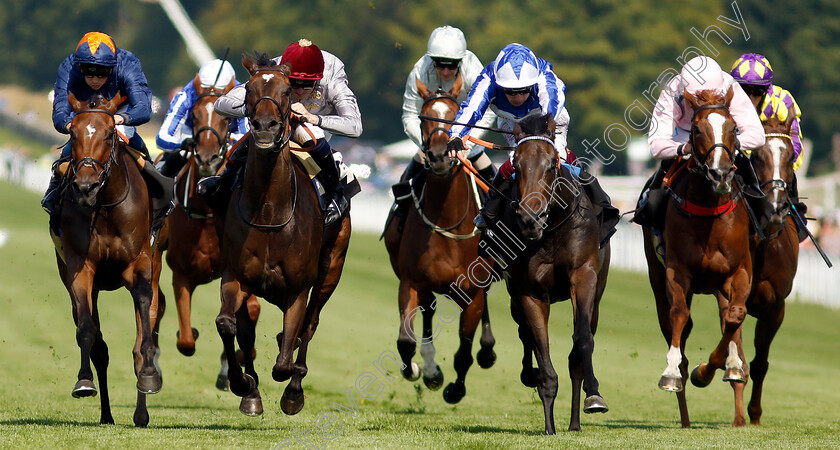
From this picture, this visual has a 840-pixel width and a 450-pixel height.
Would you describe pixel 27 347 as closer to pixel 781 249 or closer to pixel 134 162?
pixel 134 162

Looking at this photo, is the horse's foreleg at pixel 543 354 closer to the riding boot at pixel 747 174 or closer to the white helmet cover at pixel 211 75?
the riding boot at pixel 747 174

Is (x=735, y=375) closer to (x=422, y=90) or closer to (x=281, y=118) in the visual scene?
(x=422, y=90)

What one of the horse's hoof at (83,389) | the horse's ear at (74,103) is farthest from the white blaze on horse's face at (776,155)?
the horse's hoof at (83,389)

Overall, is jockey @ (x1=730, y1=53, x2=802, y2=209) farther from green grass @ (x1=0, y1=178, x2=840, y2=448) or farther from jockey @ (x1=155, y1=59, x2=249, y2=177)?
jockey @ (x1=155, y1=59, x2=249, y2=177)

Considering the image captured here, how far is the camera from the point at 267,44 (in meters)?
54.7

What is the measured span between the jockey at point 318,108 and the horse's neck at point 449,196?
2.27 ft

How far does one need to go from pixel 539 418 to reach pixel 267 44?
45417 mm

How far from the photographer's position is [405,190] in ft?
35.4

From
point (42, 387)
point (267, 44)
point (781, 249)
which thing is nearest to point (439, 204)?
point (781, 249)

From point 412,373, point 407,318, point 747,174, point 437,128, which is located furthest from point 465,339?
point 747,174

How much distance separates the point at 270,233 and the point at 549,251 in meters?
1.92


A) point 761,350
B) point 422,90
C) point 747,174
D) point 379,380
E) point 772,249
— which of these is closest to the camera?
point 747,174

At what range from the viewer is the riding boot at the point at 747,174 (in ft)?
31.4

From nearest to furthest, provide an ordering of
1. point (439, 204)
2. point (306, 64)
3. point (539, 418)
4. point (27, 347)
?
point (306, 64)
point (439, 204)
point (539, 418)
point (27, 347)
